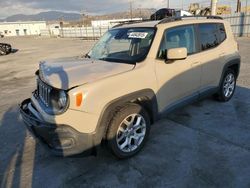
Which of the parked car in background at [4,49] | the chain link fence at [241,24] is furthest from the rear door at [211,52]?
the parked car in background at [4,49]

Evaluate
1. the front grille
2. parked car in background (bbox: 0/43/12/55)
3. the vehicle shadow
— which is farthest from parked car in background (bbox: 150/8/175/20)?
parked car in background (bbox: 0/43/12/55)

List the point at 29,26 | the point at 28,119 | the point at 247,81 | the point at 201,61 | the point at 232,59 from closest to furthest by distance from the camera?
1. the point at 28,119
2. the point at 201,61
3. the point at 232,59
4. the point at 247,81
5. the point at 29,26

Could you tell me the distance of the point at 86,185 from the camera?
9.64 ft

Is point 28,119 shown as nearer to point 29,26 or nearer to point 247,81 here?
point 247,81

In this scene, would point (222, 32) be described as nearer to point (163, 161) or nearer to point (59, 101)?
point (163, 161)

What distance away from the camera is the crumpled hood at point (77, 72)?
2.90 metres

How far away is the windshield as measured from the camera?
3617 mm

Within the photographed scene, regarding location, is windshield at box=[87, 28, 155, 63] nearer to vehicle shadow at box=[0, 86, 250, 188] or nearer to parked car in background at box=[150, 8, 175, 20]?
parked car in background at box=[150, 8, 175, 20]

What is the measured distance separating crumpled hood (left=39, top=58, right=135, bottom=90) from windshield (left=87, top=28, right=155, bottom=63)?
10.5 inches

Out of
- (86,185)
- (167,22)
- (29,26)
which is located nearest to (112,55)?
(167,22)

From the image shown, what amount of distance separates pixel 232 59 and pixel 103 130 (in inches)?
139

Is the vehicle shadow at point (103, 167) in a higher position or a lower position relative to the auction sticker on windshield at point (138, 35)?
lower

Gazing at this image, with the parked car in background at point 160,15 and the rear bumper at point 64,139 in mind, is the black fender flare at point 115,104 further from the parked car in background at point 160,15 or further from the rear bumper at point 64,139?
the parked car in background at point 160,15

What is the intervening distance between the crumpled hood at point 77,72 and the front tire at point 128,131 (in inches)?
21.0
